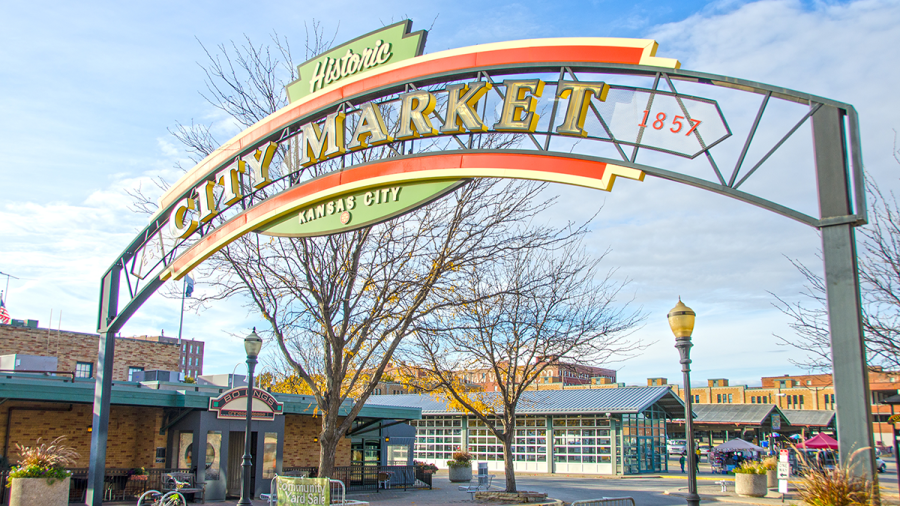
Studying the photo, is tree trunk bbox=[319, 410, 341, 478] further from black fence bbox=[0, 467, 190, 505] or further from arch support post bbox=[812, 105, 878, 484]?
arch support post bbox=[812, 105, 878, 484]

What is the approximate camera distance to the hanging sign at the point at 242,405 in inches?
833

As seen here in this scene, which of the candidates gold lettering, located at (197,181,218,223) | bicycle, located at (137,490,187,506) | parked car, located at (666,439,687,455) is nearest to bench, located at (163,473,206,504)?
bicycle, located at (137,490,187,506)

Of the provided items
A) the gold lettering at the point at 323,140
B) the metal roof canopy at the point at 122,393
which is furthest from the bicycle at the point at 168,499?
the gold lettering at the point at 323,140

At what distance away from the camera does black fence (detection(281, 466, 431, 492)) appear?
25922 mm

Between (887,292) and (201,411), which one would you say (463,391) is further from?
(887,292)

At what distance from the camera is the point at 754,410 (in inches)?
1810

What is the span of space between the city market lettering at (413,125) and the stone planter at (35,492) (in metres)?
5.75

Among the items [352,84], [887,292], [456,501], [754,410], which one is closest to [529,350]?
[456,501]

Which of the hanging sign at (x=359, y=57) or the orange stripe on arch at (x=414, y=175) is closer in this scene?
the orange stripe on arch at (x=414, y=175)

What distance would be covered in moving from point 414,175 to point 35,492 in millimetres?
10167

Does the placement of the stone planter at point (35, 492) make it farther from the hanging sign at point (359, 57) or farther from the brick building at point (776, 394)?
the brick building at point (776, 394)

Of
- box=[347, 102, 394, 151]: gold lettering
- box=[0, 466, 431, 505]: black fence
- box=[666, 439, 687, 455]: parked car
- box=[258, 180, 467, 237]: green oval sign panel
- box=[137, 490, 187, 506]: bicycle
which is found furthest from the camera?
box=[666, 439, 687, 455]: parked car

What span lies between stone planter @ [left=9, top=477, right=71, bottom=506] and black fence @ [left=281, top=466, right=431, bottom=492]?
38.9 feet

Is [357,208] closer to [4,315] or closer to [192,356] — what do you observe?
[4,315]
